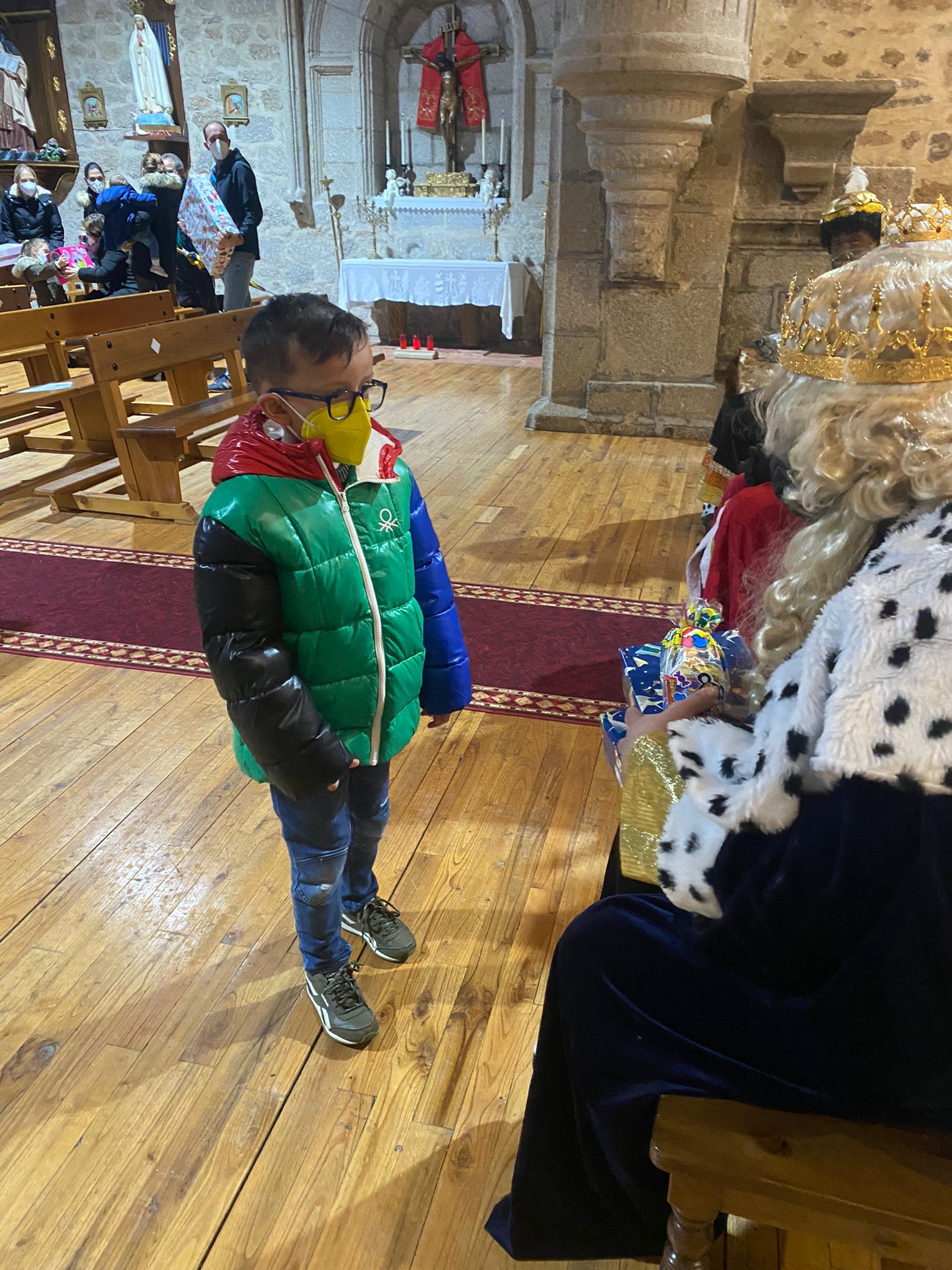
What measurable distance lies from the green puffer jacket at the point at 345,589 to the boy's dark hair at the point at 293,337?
0.49 ft

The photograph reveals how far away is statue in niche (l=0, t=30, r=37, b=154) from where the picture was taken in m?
9.51

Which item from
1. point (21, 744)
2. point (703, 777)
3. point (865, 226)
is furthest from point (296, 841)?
point (865, 226)

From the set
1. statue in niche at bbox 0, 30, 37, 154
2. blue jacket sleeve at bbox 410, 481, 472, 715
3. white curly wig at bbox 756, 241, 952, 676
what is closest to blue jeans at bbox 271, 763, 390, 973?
blue jacket sleeve at bbox 410, 481, 472, 715

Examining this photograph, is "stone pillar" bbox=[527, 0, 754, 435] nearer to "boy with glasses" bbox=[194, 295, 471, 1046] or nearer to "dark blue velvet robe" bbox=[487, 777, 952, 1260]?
"boy with glasses" bbox=[194, 295, 471, 1046]

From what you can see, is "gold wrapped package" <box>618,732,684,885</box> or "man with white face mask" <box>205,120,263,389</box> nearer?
"gold wrapped package" <box>618,732,684,885</box>

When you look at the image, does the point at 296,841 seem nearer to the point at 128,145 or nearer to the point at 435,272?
the point at 435,272

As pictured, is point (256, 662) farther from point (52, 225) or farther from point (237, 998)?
point (52, 225)

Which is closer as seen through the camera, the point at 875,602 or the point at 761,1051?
the point at 875,602

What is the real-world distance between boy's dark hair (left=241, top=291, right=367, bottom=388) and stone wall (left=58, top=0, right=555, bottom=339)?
800 cm

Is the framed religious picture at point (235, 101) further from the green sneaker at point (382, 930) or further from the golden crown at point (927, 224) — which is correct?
the green sneaker at point (382, 930)

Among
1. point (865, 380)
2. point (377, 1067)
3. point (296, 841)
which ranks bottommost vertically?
point (377, 1067)

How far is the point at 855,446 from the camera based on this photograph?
3.07ft

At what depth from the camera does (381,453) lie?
1359 mm

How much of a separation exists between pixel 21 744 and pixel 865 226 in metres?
2.87
